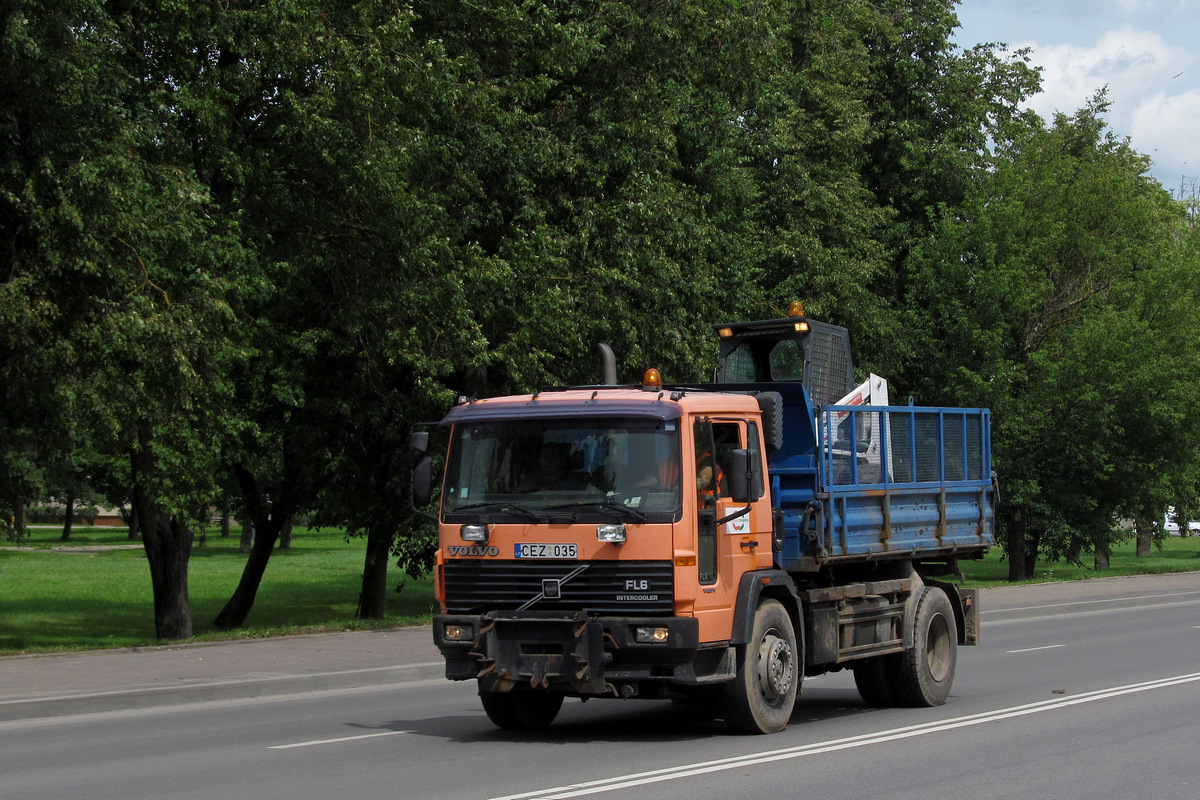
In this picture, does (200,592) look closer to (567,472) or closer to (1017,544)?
(1017,544)

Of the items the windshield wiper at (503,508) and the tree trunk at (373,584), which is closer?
the windshield wiper at (503,508)

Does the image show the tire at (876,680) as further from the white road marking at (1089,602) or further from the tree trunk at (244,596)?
the tree trunk at (244,596)

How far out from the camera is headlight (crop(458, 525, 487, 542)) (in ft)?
32.4

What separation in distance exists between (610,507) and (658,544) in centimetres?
44

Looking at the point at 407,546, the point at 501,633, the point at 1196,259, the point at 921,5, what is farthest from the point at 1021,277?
the point at 501,633

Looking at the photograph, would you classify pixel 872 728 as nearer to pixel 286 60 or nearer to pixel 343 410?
pixel 286 60

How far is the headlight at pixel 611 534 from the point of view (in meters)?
9.49

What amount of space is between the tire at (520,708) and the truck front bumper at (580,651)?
798 mm

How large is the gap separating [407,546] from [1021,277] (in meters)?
19.3

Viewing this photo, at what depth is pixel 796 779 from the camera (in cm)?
830

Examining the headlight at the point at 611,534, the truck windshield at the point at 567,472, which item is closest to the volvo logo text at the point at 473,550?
the truck windshield at the point at 567,472

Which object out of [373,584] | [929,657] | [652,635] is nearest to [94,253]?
[652,635]

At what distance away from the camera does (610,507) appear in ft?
31.5

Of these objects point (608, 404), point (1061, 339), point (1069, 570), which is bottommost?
point (1069, 570)
